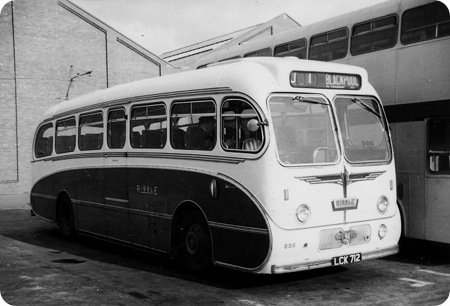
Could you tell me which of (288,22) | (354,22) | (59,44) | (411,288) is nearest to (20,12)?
(59,44)

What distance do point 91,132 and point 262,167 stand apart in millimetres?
5115

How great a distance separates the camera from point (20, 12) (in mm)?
26562

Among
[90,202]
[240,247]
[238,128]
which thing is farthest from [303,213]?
[90,202]

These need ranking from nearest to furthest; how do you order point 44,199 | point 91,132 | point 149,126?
point 149,126
point 91,132
point 44,199

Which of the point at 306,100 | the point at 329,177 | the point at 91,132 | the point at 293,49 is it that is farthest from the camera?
the point at 293,49

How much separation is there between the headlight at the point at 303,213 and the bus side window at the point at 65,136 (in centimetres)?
627

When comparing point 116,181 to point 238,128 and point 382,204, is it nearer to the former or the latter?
point 238,128

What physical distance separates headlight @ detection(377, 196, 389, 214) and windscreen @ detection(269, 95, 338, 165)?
959 millimetres

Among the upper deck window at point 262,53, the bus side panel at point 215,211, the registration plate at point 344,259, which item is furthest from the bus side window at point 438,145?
the upper deck window at point 262,53

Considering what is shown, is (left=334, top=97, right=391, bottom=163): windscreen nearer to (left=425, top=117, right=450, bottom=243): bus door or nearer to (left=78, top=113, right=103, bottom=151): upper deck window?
(left=425, top=117, right=450, bottom=243): bus door

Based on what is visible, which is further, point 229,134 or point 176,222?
point 176,222

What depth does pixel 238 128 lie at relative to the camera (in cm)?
722

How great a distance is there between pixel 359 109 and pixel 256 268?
9.11 feet

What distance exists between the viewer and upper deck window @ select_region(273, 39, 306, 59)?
37.5 feet
